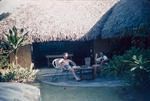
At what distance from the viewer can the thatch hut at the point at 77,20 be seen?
1908 cm

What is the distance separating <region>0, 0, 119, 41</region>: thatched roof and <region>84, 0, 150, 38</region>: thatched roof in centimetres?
39

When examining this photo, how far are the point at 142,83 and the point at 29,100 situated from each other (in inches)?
255

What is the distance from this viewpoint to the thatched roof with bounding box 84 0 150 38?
18328 millimetres

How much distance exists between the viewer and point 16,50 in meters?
19.3

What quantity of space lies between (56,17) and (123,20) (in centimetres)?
369

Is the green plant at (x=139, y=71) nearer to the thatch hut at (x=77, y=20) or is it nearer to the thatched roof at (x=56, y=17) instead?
the thatch hut at (x=77, y=20)

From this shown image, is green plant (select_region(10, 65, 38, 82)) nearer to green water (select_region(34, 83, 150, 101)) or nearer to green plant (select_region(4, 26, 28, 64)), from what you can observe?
green water (select_region(34, 83, 150, 101))

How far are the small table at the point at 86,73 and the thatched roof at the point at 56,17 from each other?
2.49 meters

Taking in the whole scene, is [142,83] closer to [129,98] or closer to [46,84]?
[129,98]

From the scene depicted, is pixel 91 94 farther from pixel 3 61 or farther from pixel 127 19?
pixel 3 61

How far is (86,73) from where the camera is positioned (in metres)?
17.7

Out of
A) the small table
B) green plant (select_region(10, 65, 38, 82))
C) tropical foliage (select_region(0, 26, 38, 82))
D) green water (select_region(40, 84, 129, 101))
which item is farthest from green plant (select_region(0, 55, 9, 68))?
the small table

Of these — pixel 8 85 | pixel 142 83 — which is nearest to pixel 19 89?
pixel 8 85

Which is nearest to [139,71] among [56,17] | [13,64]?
[13,64]
